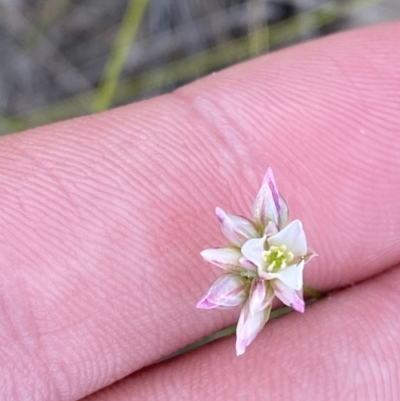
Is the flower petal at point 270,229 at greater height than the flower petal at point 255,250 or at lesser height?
greater

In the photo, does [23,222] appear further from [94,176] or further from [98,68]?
[98,68]

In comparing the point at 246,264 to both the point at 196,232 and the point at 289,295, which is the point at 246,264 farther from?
the point at 196,232

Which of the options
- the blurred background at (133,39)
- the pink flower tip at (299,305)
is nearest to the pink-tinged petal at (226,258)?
the pink flower tip at (299,305)

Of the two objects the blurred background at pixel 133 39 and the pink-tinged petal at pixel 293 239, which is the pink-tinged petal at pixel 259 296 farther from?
the blurred background at pixel 133 39

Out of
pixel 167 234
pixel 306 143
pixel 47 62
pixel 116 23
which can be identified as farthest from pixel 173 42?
pixel 167 234

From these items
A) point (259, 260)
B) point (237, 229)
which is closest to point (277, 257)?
point (259, 260)

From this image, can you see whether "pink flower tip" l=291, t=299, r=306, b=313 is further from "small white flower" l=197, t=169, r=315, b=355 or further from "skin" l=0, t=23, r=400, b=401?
"skin" l=0, t=23, r=400, b=401

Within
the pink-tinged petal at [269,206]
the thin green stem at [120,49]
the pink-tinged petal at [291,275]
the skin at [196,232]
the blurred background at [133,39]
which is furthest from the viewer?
the blurred background at [133,39]
